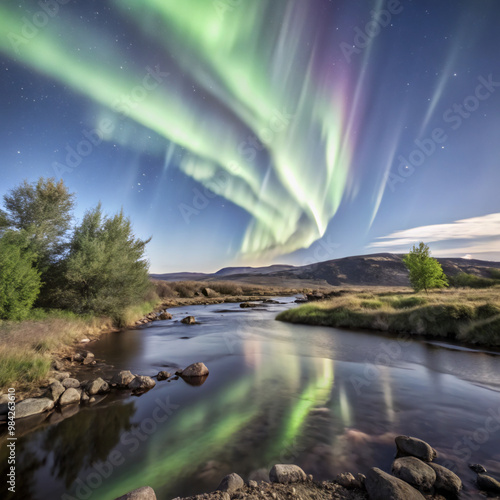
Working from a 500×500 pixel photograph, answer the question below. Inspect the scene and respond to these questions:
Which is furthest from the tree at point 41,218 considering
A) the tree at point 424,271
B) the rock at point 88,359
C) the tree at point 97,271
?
the tree at point 424,271

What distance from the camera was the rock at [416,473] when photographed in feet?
14.0

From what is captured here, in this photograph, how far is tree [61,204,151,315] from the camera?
20266 mm

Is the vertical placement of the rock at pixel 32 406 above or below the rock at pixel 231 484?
below

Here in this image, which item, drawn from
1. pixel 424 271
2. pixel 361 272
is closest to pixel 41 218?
pixel 424 271

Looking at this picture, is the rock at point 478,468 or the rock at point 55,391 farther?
the rock at point 55,391

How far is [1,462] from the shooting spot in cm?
536

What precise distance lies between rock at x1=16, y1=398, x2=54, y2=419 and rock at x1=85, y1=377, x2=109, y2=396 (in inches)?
49.6

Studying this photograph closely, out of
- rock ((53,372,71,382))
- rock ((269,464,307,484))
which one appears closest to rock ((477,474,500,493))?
rock ((269,464,307,484))

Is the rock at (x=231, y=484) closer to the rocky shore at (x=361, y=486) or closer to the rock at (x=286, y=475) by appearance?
the rocky shore at (x=361, y=486)

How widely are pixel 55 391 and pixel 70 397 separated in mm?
537

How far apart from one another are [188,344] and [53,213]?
16943 mm

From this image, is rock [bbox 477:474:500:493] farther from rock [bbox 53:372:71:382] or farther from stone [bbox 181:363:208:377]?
rock [bbox 53:372:71:382]

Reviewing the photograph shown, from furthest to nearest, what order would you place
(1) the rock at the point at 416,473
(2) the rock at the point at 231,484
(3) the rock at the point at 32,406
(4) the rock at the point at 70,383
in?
1. (4) the rock at the point at 70,383
2. (3) the rock at the point at 32,406
3. (1) the rock at the point at 416,473
4. (2) the rock at the point at 231,484

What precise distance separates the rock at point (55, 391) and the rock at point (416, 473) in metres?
9.77
